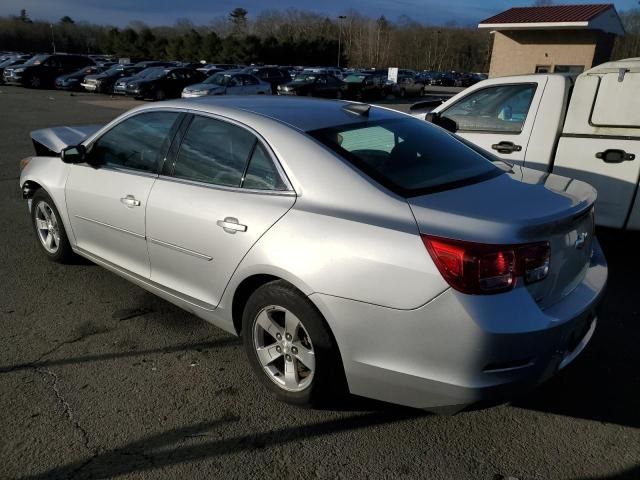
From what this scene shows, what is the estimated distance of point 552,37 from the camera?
27125mm

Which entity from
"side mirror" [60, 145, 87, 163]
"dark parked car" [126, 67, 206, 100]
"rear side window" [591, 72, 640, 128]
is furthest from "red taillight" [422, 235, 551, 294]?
"dark parked car" [126, 67, 206, 100]

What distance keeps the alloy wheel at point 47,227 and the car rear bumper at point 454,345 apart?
313cm

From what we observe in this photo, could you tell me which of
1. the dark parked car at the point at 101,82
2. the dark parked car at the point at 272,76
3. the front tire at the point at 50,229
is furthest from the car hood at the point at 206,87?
the front tire at the point at 50,229

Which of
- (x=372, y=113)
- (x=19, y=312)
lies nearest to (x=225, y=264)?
(x=372, y=113)

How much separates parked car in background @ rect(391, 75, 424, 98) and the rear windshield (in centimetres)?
3263

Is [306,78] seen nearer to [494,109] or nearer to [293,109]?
[494,109]

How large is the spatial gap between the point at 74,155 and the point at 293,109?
1.86 meters

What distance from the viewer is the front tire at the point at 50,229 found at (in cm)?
448

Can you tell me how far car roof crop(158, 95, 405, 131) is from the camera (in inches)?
120

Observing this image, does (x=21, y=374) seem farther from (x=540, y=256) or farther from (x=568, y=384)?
(x=568, y=384)

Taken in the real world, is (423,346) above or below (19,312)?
above

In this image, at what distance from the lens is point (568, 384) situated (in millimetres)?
3104

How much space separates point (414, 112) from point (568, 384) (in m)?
4.55

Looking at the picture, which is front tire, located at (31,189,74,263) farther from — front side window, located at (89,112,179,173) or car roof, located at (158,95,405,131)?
car roof, located at (158,95,405,131)
